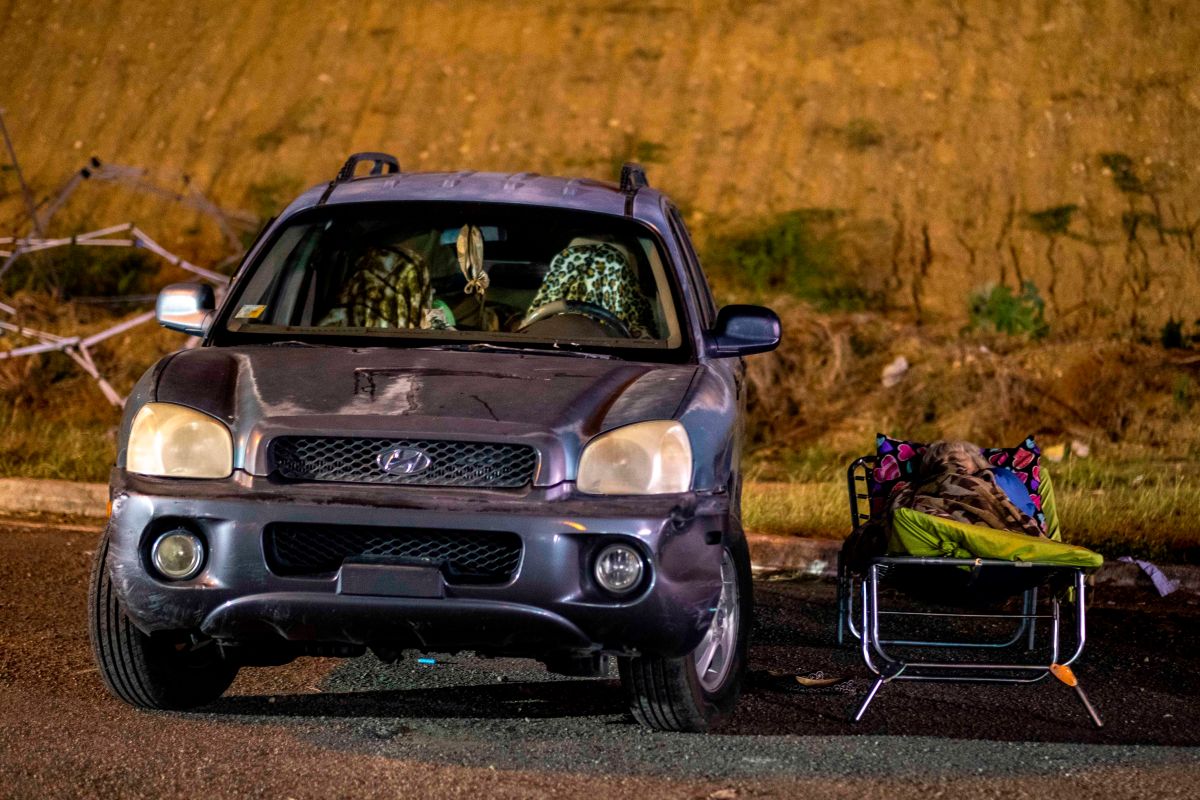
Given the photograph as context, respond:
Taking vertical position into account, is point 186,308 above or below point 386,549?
above

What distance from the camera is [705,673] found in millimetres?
5723

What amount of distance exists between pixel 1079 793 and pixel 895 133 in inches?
746

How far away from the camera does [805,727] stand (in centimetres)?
586

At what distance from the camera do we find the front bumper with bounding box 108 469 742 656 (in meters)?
5.02

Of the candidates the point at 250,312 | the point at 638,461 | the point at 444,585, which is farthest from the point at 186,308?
the point at 638,461

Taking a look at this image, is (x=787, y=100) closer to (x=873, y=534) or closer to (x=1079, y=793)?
(x=873, y=534)

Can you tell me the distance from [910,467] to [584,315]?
4.88 feet

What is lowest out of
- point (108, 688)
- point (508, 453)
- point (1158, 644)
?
point (1158, 644)

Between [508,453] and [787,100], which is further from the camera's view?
[787,100]

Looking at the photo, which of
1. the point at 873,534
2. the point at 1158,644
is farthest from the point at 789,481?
the point at 873,534

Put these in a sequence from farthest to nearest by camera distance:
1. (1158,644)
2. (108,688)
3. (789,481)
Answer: (789,481), (1158,644), (108,688)

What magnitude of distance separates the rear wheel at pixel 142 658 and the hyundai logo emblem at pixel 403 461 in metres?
0.87

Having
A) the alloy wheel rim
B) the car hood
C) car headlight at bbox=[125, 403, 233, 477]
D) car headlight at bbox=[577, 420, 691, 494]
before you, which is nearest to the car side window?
the car hood

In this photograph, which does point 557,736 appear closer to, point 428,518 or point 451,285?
point 428,518
